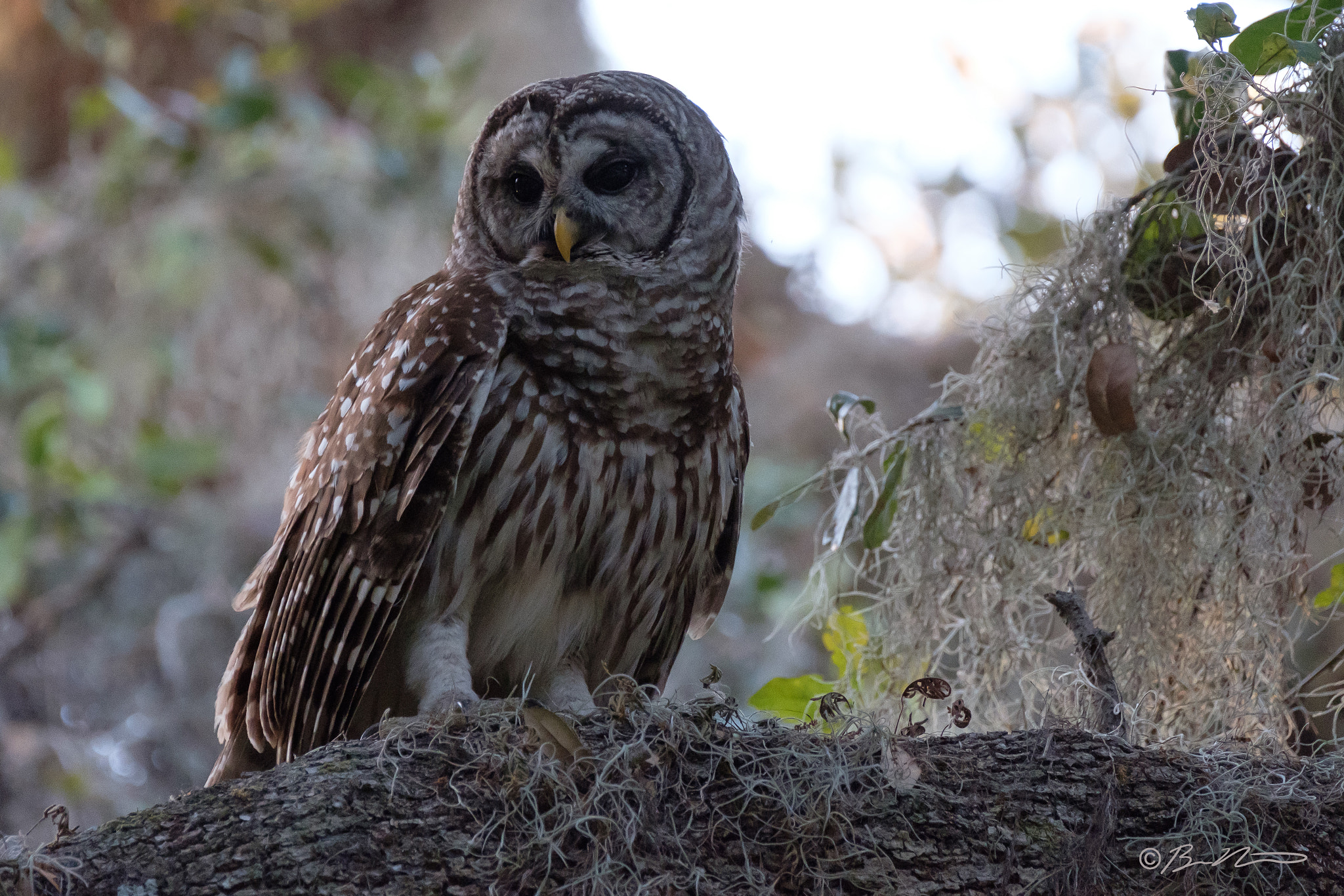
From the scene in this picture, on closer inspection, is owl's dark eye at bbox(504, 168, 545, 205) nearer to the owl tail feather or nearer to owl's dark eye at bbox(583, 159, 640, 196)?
owl's dark eye at bbox(583, 159, 640, 196)

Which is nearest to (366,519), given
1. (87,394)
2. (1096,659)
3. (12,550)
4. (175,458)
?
(1096,659)

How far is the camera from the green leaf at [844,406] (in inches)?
103

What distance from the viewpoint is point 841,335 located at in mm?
8047

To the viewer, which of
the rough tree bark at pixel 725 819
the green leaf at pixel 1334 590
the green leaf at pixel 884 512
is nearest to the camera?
the rough tree bark at pixel 725 819

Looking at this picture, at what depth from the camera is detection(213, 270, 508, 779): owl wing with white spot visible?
7.81 ft

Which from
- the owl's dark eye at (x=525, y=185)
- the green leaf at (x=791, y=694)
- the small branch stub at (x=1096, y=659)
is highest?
the owl's dark eye at (x=525, y=185)

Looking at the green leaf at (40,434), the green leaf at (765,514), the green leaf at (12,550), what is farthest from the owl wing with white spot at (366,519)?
the green leaf at (12,550)

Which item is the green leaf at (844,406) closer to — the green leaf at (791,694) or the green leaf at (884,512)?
the green leaf at (884,512)

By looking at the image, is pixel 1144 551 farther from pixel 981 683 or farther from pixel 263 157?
pixel 263 157

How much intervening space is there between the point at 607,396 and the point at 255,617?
0.94 m

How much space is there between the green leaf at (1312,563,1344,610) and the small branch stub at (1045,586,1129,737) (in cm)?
55

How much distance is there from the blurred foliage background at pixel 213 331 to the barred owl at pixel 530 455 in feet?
7.58

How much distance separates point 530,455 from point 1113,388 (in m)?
1.17

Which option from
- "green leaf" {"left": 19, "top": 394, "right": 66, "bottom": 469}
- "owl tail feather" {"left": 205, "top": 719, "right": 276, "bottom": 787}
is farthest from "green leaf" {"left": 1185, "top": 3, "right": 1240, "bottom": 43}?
"green leaf" {"left": 19, "top": 394, "right": 66, "bottom": 469}
